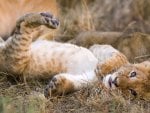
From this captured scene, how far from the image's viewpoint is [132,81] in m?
3.58

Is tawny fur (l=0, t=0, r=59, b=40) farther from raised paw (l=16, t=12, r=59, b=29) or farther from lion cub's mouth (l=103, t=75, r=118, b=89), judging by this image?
lion cub's mouth (l=103, t=75, r=118, b=89)

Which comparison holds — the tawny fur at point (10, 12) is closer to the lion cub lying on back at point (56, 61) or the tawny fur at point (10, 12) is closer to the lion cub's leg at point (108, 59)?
the lion cub lying on back at point (56, 61)

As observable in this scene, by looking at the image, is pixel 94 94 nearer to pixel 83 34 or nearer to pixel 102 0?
pixel 83 34

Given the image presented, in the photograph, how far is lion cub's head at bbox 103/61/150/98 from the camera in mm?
3582

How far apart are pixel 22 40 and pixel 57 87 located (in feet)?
1.32

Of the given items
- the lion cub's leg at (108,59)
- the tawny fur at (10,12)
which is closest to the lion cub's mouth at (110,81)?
the lion cub's leg at (108,59)

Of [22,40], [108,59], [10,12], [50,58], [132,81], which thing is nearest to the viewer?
[132,81]

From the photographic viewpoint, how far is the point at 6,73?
3.93 m

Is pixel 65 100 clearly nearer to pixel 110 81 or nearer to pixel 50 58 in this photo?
pixel 110 81

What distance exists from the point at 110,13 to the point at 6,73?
2.21m

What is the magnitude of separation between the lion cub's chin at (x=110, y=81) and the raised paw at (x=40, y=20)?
0.47 m

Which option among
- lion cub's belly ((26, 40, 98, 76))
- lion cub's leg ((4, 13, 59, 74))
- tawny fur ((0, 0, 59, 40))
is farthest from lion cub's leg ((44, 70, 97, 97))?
tawny fur ((0, 0, 59, 40))

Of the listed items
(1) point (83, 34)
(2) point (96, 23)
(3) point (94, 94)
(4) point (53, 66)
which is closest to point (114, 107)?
(3) point (94, 94)

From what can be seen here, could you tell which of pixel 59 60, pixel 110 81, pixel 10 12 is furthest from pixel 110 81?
pixel 10 12
